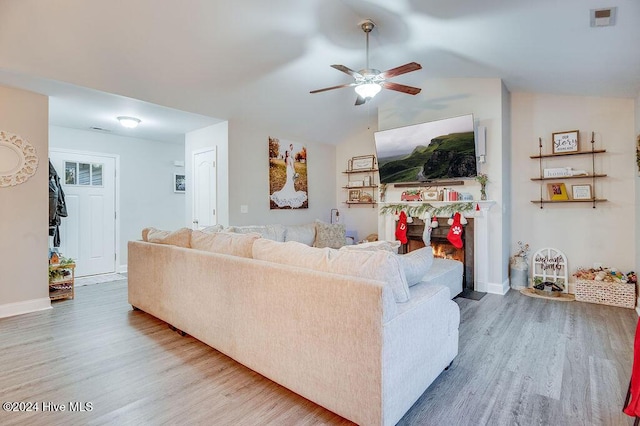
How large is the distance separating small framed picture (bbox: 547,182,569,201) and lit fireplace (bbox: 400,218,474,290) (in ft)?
3.62

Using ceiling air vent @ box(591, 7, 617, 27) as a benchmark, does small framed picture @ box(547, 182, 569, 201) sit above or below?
below

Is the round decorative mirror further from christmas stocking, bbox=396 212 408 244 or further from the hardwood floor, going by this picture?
christmas stocking, bbox=396 212 408 244

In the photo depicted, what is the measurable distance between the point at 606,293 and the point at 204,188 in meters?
5.70

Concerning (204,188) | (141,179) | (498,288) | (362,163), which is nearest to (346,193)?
(362,163)

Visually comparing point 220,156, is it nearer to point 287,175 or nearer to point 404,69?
point 287,175

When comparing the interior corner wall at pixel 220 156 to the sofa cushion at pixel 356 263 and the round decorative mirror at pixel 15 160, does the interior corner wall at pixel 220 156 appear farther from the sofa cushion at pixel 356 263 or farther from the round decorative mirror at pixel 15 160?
the sofa cushion at pixel 356 263

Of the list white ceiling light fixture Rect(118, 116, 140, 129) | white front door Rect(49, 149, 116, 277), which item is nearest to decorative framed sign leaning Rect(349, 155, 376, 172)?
white ceiling light fixture Rect(118, 116, 140, 129)

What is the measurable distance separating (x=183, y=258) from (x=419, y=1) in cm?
304

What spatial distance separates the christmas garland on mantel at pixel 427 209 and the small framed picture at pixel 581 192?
1.27 meters

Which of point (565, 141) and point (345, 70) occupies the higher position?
point (345, 70)

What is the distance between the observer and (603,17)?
245 cm

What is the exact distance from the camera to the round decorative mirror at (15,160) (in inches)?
137

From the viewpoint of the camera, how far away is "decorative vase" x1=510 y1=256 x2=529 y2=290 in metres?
4.52

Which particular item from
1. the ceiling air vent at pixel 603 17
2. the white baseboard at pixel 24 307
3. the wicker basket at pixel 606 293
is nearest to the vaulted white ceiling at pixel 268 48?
the ceiling air vent at pixel 603 17
